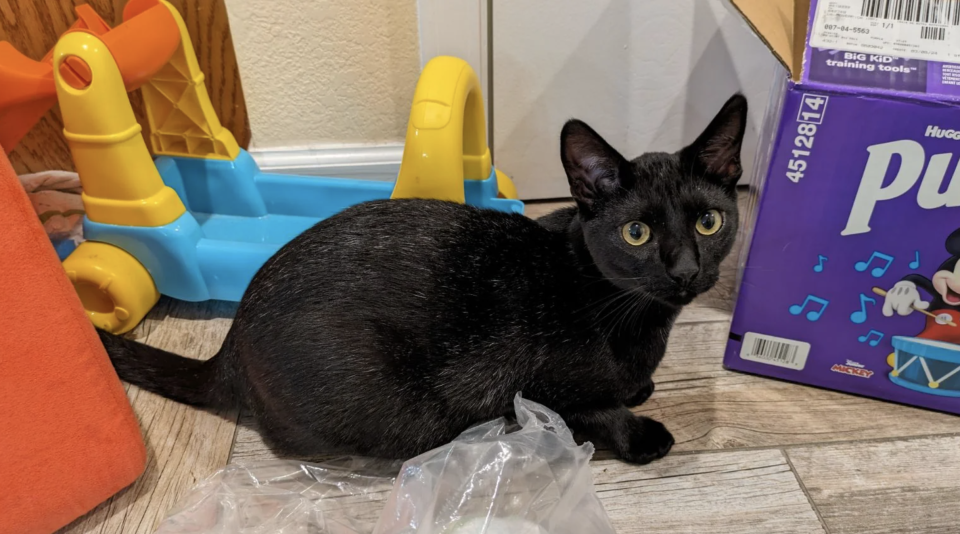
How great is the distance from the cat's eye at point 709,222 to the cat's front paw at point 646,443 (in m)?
0.31

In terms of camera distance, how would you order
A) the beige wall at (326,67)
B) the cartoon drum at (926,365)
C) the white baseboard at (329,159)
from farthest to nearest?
1. the white baseboard at (329,159)
2. the beige wall at (326,67)
3. the cartoon drum at (926,365)

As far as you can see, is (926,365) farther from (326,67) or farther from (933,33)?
(326,67)

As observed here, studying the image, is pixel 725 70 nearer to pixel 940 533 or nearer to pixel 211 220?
pixel 940 533

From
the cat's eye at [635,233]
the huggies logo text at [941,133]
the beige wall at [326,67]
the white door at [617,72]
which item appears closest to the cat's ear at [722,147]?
the cat's eye at [635,233]

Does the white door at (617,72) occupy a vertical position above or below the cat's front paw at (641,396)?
above

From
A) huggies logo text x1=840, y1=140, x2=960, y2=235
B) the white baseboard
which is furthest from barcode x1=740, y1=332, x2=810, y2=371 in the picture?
the white baseboard

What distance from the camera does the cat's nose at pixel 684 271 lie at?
2.63 ft

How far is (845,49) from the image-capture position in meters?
0.86

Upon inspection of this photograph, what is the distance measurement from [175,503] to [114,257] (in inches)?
17.3

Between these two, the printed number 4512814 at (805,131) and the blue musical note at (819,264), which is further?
the blue musical note at (819,264)

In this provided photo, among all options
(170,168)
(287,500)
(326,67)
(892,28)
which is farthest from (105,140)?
(892,28)

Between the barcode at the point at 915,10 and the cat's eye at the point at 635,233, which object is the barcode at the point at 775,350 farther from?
the barcode at the point at 915,10

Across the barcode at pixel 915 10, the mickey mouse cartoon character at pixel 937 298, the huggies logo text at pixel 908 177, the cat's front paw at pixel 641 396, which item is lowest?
the cat's front paw at pixel 641 396

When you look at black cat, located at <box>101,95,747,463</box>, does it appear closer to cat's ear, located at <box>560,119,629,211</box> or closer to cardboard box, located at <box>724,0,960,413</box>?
cat's ear, located at <box>560,119,629,211</box>
